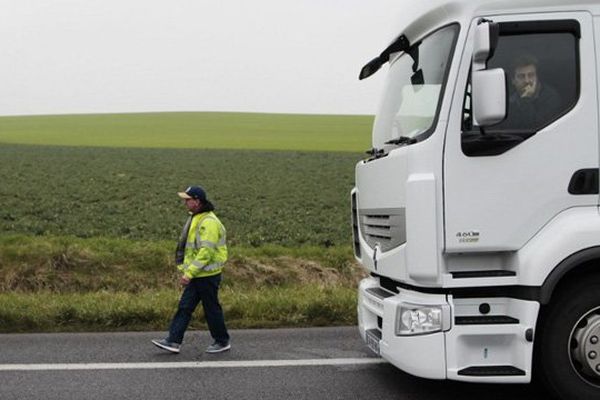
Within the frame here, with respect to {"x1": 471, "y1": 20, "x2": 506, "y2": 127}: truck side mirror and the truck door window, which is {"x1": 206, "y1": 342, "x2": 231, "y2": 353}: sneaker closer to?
the truck door window

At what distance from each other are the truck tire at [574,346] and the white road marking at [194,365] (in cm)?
173

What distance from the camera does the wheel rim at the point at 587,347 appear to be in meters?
4.15

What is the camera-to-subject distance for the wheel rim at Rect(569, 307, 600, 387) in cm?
415

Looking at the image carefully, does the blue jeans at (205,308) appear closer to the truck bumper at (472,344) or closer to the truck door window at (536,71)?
the truck bumper at (472,344)

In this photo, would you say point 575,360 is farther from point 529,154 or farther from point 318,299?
point 318,299

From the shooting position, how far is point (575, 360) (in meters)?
4.22

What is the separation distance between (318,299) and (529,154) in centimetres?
385

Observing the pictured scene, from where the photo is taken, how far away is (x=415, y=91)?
189 inches

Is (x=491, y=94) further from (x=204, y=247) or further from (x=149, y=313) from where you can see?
(x=149, y=313)

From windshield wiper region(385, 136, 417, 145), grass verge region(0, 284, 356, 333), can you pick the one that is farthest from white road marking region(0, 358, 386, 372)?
windshield wiper region(385, 136, 417, 145)

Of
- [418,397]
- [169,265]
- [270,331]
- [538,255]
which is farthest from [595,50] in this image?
[169,265]

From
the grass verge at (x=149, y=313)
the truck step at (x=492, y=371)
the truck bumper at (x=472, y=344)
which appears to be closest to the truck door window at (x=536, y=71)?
the truck bumper at (x=472, y=344)

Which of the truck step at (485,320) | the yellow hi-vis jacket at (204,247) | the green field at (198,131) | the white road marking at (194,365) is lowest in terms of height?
the white road marking at (194,365)

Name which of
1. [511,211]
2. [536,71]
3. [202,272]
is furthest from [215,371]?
[536,71]
